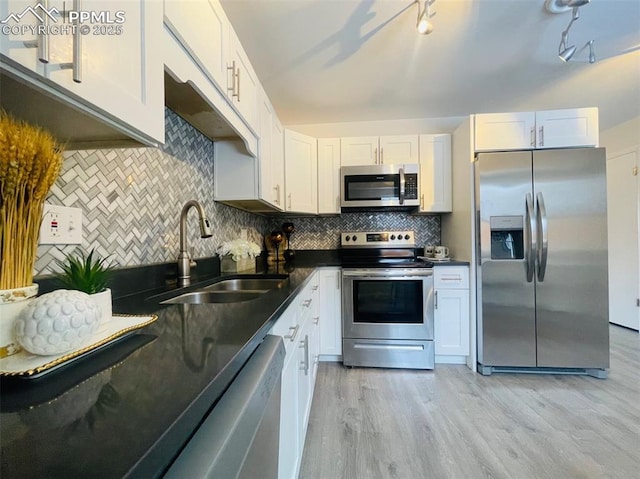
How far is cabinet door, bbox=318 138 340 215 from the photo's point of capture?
2729 mm

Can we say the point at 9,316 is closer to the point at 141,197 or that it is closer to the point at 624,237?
the point at 141,197

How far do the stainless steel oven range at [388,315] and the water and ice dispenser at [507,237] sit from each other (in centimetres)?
54

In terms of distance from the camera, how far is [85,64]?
1.77 feet

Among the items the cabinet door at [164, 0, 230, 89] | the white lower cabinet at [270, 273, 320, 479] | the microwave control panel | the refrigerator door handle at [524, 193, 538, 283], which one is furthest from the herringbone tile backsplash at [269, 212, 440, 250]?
the cabinet door at [164, 0, 230, 89]

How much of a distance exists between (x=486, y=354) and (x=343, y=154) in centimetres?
219

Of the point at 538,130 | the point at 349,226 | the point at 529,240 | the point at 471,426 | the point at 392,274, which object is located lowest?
the point at 471,426

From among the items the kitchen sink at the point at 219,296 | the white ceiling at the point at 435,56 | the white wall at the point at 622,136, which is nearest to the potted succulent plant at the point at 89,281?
the kitchen sink at the point at 219,296

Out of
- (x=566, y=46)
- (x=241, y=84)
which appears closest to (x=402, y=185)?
(x=566, y=46)

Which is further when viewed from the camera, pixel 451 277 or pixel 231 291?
pixel 451 277

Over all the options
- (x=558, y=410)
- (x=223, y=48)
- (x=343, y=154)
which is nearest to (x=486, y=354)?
(x=558, y=410)

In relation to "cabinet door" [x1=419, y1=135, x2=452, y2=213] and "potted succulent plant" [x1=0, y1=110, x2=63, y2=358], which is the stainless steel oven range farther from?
"potted succulent plant" [x1=0, y1=110, x2=63, y2=358]

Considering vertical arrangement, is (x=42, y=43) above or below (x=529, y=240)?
above

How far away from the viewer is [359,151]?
2.70 metres

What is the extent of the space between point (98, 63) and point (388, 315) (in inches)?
91.2
